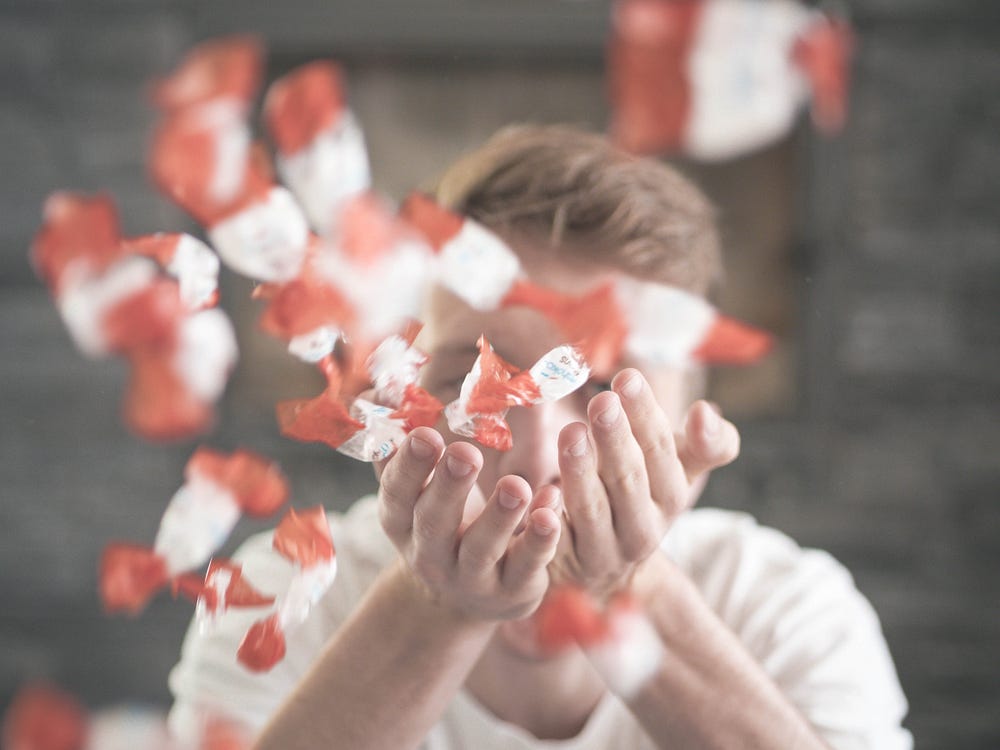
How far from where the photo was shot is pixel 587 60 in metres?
1.64

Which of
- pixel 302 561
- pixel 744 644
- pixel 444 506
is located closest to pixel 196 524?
pixel 302 561

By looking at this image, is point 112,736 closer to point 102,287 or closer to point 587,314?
point 102,287

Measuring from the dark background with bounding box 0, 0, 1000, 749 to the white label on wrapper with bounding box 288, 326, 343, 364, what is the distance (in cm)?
114

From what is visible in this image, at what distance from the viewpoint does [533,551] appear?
0.46 metres

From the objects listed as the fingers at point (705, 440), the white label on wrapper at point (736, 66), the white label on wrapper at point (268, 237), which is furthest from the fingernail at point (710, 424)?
the white label on wrapper at point (736, 66)

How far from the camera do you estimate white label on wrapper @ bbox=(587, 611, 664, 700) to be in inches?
20.3

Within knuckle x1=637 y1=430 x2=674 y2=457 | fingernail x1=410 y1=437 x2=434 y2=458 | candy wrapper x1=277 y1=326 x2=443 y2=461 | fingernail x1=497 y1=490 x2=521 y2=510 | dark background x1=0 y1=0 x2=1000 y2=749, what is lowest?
dark background x1=0 y1=0 x2=1000 y2=749

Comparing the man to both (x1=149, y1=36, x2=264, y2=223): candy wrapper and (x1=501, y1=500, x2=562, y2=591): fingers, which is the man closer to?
(x1=501, y1=500, x2=562, y2=591): fingers

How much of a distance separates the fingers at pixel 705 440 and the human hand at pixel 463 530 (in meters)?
0.07

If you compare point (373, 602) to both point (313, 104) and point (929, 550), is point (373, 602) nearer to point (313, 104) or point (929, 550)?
point (313, 104)

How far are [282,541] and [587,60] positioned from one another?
1.28 meters

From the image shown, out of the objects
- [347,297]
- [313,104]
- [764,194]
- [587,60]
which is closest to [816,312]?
[764,194]

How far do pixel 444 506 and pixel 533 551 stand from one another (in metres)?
0.04

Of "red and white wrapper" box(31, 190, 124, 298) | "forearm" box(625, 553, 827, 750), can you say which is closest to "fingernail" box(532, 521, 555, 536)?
"forearm" box(625, 553, 827, 750)
